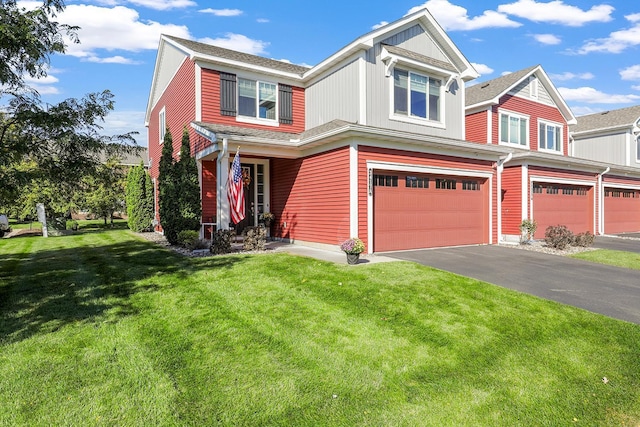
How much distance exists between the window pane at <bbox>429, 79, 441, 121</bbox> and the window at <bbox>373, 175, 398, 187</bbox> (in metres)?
3.70

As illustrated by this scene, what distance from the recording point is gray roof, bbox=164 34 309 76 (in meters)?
12.7

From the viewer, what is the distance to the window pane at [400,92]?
1235 centimetres

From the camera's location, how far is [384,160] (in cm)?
1065

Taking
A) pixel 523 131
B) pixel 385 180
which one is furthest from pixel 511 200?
pixel 385 180

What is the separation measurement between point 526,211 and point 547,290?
8467 mm

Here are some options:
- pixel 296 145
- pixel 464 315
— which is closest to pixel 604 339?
pixel 464 315

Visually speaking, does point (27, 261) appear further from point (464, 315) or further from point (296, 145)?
point (464, 315)

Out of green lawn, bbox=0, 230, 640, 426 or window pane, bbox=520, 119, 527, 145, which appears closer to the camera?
green lawn, bbox=0, 230, 640, 426

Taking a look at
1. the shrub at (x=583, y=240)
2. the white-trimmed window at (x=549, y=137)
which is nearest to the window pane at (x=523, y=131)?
the white-trimmed window at (x=549, y=137)

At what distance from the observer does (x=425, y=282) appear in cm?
702

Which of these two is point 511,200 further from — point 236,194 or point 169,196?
point 169,196

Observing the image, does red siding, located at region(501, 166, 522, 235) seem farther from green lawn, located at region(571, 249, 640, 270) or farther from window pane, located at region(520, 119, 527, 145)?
window pane, located at region(520, 119, 527, 145)

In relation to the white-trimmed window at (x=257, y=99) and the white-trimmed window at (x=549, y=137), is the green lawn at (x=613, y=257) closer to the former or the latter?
the white-trimmed window at (x=549, y=137)

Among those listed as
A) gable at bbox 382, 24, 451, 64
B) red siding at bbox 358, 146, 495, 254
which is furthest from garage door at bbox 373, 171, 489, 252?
gable at bbox 382, 24, 451, 64
